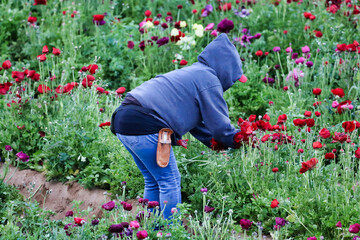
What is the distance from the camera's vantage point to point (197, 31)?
652 centimetres

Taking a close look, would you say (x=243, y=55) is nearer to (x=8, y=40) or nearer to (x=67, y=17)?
(x=67, y=17)

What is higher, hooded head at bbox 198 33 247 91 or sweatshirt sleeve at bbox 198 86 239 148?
hooded head at bbox 198 33 247 91

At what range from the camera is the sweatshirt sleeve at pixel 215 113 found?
345cm

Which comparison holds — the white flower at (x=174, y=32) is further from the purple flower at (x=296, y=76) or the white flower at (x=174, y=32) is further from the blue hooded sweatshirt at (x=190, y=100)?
the blue hooded sweatshirt at (x=190, y=100)

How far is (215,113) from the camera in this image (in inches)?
136

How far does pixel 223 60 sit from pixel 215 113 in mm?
444

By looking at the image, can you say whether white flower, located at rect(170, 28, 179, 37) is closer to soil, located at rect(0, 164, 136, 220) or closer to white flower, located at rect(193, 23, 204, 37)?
white flower, located at rect(193, 23, 204, 37)

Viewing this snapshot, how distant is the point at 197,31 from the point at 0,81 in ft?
7.46

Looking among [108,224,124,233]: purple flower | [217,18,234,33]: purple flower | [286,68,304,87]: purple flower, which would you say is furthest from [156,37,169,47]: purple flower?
[108,224,124,233]: purple flower

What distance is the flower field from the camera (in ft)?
11.7

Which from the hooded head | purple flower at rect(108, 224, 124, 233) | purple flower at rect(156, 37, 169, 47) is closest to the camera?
purple flower at rect(108, 224, 124, 233)

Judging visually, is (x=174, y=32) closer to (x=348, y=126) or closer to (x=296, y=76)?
(x=296, y=76)

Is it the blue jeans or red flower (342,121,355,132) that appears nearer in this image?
the blue jeans

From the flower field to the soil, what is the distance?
7 centimetres
